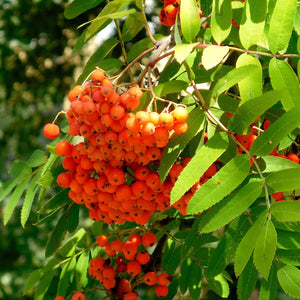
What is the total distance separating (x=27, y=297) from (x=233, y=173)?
3.24 meters

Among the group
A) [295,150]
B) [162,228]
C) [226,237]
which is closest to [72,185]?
[226,237]

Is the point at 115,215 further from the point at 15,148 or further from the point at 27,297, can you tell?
the point at 15,148

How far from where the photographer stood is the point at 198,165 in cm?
99

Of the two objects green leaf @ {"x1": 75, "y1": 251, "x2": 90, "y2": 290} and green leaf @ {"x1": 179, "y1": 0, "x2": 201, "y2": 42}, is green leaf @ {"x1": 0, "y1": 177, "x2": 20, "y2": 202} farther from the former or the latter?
green leaf @ {"x1": 179, "y1": 0, "x2": 201, "y2": 42}

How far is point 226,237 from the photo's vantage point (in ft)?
3.64

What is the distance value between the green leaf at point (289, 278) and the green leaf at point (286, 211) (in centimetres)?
23

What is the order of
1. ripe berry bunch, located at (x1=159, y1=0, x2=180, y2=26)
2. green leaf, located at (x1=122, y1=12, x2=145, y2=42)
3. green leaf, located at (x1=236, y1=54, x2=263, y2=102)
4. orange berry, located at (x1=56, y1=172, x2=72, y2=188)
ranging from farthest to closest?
green leaf, located at (x1=122, y1=12, x2=145, y2=42)
ripe berry bunch, located at (x1=159, y1=0, x2=180, y2=26)
orange berry, located at (x1=56, y1=172, x2=72, y2=188)
green leaf, located at (x1=236, y1=54, x2=263, y2=102)

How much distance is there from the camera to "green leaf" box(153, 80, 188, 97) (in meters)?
1.10

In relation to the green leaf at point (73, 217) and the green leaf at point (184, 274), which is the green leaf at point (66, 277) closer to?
the green leaf at point (73, 217)

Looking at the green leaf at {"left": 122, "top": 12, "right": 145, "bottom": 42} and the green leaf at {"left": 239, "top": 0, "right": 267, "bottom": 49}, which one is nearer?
the green leaf at {"left": 239, "top": 0, "right": 267, "bottom": 49}

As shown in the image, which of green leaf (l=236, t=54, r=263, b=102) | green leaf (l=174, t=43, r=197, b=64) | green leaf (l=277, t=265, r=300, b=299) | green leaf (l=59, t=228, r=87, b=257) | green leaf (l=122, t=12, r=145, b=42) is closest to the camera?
green leaf (l=174, t=43, r=197, b=64)

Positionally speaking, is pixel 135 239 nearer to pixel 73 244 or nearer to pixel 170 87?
pixel 73 244

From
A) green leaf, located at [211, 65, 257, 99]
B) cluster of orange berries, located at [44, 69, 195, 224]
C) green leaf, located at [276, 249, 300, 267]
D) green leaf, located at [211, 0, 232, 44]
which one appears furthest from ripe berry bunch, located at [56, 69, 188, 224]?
green leaf, located at [276, 249, 300, 267]

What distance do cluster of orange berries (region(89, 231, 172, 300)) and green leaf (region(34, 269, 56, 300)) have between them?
168mm
